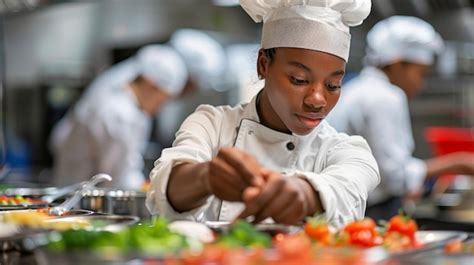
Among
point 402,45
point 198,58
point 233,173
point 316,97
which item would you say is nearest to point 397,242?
point 233,173

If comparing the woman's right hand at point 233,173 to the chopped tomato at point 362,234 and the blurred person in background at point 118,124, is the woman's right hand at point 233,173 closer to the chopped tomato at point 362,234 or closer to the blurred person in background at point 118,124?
the chopped tomato at point 362,234

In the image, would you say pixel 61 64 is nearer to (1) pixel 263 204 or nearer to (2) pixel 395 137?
(2) pixel 395 137

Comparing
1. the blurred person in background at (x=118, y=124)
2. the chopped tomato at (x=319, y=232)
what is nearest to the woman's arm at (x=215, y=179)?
the chopped tomato at (x=319, y=232)

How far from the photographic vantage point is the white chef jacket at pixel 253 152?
1931 mm

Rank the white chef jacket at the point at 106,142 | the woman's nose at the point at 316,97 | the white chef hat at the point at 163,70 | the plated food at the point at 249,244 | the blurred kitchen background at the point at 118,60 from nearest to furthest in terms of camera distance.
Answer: the plated food at the point at 249,244 → the woman's nose at the point at 316,97 → the white chef jacket at the point at 106,142 → the white chef hat at the point at 163,70 → the blurred kitchen background at the point at 118,60

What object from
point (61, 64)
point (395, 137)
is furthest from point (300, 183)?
point (61, 64)

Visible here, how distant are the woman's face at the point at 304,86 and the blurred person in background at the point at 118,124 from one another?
2697 millimetres

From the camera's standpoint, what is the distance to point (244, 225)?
143 cm

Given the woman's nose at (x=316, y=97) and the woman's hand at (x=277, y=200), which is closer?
the woman's hand at (x=277, y=200)

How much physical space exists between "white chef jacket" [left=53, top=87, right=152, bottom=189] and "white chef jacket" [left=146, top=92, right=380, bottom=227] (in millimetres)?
2601

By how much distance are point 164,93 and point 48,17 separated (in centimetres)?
268

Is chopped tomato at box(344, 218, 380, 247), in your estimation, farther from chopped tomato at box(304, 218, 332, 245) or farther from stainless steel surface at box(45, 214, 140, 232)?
stainless steel surface at box(45, 214, 140, 232)

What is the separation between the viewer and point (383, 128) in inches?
172

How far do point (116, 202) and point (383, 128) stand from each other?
70.6 inches
